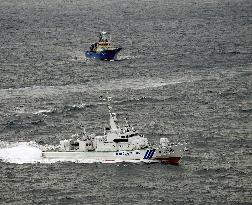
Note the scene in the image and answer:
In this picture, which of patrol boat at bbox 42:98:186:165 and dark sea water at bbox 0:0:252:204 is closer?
dark sea water at bbox 0:0:252:204

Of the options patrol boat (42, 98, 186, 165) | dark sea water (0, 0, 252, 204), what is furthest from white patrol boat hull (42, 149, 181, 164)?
dark sea water (0, 0, 252, 204)

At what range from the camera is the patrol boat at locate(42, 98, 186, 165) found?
108312mm

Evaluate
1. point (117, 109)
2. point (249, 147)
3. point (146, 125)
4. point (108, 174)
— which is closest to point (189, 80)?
point (117, 109)

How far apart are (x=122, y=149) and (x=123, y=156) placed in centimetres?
101

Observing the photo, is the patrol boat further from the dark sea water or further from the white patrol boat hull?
the dark sea water

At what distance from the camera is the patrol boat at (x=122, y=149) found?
108 meters

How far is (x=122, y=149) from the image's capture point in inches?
4294

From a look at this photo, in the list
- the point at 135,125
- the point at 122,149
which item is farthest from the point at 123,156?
the point at 135,125

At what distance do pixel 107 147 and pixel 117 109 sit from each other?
35882 millimetres

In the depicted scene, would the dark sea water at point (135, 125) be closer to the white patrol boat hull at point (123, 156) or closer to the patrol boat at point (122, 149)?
the white patrol boat hull at point (123, 156)

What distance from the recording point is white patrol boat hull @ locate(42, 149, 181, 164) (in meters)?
108

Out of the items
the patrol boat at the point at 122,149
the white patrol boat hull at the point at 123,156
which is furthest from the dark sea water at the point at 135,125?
the patrol boat at the point at 122,149

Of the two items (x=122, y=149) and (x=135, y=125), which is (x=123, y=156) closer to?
(x=122, y=149)

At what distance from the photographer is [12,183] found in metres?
102
